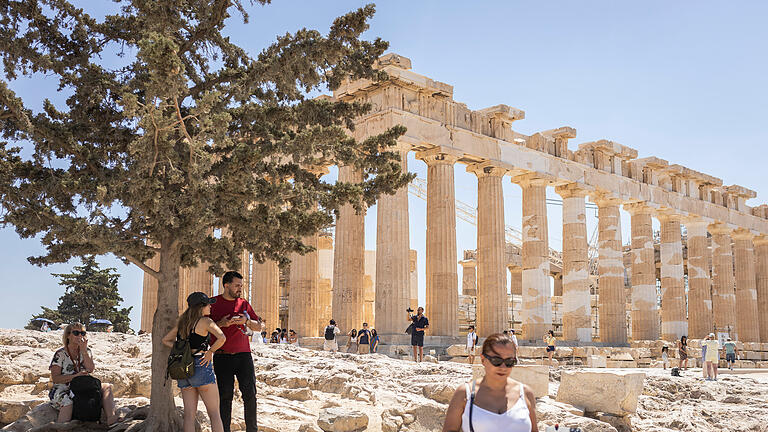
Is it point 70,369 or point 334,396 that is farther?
point 334,396

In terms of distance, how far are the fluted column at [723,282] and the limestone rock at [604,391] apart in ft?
98.1

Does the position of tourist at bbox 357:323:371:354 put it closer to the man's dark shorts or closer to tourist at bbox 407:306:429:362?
tourist at bbox 407:306:429:362

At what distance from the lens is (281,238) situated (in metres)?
10.2

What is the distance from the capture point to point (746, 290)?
41969 mm

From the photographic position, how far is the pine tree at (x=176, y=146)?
8.83 meters

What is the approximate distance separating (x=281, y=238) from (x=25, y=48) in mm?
4003

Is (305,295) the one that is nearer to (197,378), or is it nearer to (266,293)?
(266,293)

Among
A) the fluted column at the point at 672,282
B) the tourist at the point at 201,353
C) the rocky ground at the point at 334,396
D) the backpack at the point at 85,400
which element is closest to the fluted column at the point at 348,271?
the rocky ground at the point at 334,396

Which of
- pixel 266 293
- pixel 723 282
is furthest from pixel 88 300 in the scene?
pixel 723 282

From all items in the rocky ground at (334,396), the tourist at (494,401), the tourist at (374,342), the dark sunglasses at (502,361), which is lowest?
the rocky ground at (334,396)

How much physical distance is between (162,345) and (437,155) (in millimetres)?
18589

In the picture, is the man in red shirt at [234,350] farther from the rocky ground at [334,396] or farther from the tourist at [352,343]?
the tourist at [352,343]

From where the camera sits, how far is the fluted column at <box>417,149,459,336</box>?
2636cm

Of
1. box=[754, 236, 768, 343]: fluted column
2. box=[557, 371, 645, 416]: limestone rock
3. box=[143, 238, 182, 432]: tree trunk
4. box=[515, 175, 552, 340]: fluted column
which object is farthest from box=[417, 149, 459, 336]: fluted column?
box=[754, 236, 768, 343]: fluted column
